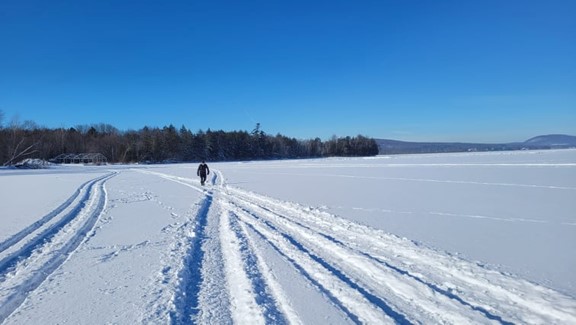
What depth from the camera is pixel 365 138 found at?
141 m

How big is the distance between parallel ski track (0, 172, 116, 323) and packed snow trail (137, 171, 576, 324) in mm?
2103

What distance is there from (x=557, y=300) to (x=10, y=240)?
984cm

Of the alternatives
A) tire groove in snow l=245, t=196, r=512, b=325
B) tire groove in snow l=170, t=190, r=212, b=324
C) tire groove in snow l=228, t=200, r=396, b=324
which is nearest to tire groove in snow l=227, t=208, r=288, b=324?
tire groove in snow l=228, t=200, r=396, b=324

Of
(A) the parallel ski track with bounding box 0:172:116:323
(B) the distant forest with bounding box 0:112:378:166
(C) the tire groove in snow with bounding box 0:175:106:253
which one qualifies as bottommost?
(A) the parallel ski track with bounding box 0:172:116:323

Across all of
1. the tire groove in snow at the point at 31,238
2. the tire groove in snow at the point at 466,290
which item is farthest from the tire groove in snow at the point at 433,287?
the tire groove in snow at the point at 31,238

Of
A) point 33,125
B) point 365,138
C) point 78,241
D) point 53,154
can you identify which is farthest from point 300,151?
point 78,241

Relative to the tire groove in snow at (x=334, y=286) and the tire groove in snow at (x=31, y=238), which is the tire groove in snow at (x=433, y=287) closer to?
the tire groove in snow at (x=334, y=286)

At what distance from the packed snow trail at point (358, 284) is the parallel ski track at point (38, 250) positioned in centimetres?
210

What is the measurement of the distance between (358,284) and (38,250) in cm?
612

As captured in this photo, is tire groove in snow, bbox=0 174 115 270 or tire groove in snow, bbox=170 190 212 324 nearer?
tire groove in snow, bbox=170 190 212 324

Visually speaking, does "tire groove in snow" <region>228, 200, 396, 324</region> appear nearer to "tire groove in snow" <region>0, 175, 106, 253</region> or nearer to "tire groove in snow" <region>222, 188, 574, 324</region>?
"tire groove in snow" <region>222, 188, 574, 324</region>

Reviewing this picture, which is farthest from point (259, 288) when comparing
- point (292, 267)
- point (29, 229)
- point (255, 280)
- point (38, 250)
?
point (29, 229)

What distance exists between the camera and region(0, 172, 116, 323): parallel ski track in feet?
15.0

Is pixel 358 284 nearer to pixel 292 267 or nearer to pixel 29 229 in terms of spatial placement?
pixel 292 267
